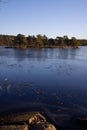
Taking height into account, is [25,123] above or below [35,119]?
above

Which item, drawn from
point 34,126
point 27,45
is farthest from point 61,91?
point 27,45

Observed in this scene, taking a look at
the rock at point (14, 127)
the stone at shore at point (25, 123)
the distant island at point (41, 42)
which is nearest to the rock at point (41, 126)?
the stone at shore at point (25, 123)

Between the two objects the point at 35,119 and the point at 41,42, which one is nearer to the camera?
the point at 35,119

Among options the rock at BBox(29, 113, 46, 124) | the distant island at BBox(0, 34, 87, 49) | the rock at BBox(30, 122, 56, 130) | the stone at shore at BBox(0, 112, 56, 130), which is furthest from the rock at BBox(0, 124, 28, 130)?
the distant island at BBox(0, 34, 87, 49)

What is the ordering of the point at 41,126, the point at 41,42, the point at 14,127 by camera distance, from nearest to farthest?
1. the point at 14,127
2. the point at 41,126
3. the point at 41,42

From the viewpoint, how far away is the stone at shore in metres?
11.8

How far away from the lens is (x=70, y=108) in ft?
55.4

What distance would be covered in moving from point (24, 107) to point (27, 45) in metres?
132

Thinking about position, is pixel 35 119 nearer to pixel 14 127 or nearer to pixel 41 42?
pixel 14 127

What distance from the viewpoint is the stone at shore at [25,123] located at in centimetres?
1178

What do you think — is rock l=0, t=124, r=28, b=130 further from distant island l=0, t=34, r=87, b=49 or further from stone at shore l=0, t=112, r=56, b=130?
distant island l=0, t=34, r=87, b=49

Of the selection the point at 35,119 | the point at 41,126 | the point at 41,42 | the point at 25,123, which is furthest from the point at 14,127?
the point at 41,42

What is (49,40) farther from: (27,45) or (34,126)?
(34,126)

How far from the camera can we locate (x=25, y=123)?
12594 mm
